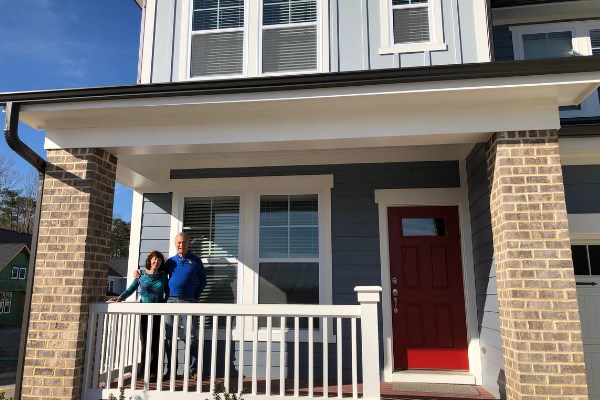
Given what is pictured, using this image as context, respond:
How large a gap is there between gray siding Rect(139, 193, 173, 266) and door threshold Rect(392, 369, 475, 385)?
10.9ft

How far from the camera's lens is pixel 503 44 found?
628cm

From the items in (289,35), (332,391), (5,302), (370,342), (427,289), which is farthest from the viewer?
(5,302)

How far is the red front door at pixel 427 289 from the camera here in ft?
17.5

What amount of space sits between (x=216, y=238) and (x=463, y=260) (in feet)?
10.3

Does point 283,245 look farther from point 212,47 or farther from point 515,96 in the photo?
point 515,96

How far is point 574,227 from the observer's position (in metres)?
4.87

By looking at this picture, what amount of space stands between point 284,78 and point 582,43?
4793 millimetres

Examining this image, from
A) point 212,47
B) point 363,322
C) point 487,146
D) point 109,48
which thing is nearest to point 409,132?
point 487,146

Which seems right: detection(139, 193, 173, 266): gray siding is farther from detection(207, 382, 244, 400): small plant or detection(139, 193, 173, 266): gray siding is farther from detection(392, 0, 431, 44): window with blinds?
detection(392, 0, 431, 44): window with blinds

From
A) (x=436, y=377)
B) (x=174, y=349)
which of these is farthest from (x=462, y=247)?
→ (x=174, y=349)

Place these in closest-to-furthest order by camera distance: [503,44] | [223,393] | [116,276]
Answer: [223,393] < [503,44] < [116,276]

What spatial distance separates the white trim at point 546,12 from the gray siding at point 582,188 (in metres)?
2.54

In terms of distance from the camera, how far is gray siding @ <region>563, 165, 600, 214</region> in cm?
496

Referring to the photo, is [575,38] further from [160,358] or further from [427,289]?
[160,358]
